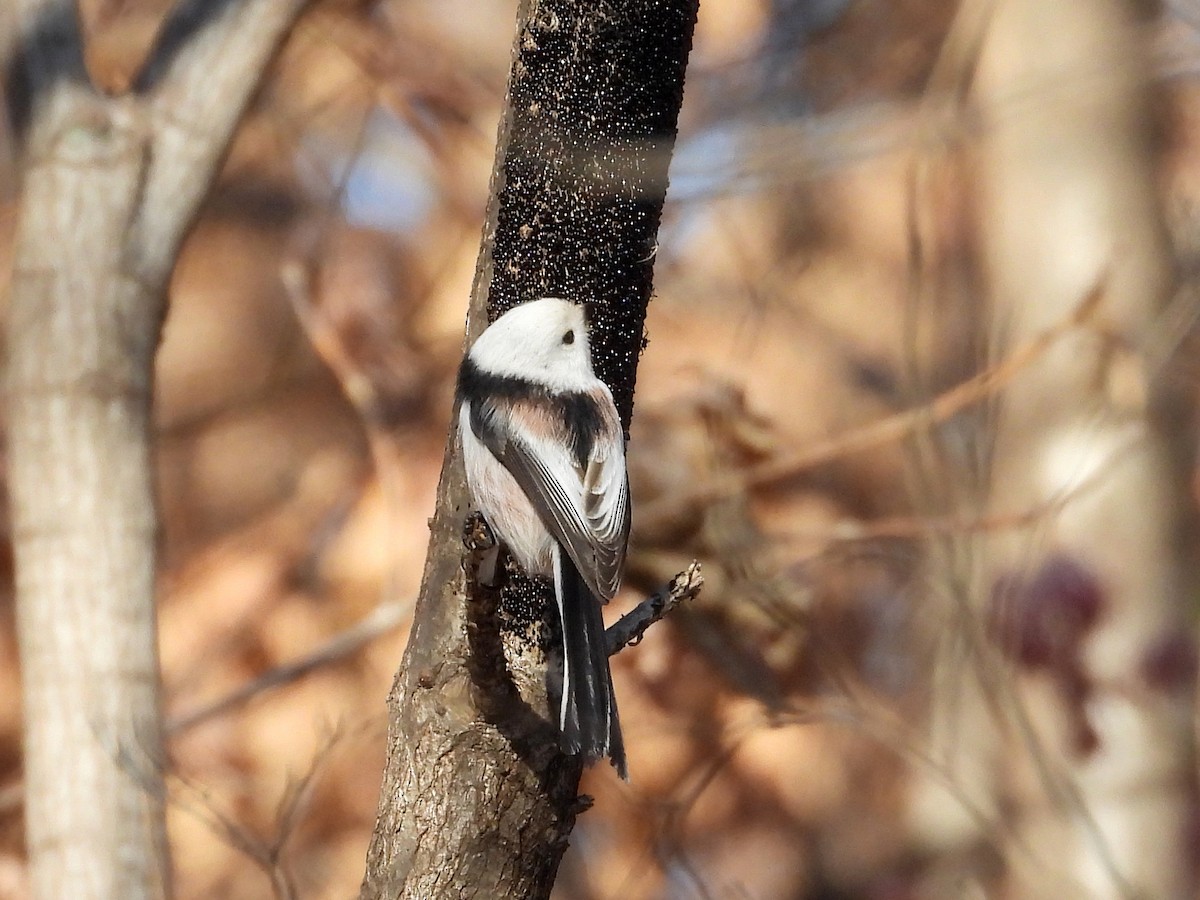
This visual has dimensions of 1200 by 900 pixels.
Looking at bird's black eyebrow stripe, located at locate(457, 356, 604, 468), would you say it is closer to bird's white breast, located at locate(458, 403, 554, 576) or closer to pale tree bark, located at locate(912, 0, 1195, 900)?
bird's white breast, located at locate(458, 403, 554, 576)

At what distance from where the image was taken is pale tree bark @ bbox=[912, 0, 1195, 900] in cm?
293

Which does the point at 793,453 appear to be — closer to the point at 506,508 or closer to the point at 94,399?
the point at 94,399

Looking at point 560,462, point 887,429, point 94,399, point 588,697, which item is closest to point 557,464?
point 560,462

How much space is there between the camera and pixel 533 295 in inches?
49.6

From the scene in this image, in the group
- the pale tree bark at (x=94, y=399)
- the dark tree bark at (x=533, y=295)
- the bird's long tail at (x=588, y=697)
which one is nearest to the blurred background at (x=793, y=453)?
the pale tree bark at (x=94, y=399)

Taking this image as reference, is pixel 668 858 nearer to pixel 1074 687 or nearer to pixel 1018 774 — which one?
pixel 1018 774

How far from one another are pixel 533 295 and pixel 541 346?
2.2 inches

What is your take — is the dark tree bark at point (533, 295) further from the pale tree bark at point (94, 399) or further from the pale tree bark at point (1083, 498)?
the pale tree bark at point (1083, 498)

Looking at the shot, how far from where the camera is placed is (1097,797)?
116 inches

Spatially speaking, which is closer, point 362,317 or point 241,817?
point 241,817

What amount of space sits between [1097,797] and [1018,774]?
19 centimetres

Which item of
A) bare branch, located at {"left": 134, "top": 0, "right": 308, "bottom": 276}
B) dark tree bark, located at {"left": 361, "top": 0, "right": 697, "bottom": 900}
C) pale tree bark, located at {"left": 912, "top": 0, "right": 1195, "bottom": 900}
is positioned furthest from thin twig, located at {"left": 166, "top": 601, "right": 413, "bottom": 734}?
dark tree bark, located at {"left": 361, "top": 0, "right": 697, "bottom": 900}

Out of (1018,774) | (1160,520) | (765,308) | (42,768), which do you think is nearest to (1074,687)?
(1018,774)

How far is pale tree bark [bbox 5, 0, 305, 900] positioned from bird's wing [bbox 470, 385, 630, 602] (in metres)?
1.11
